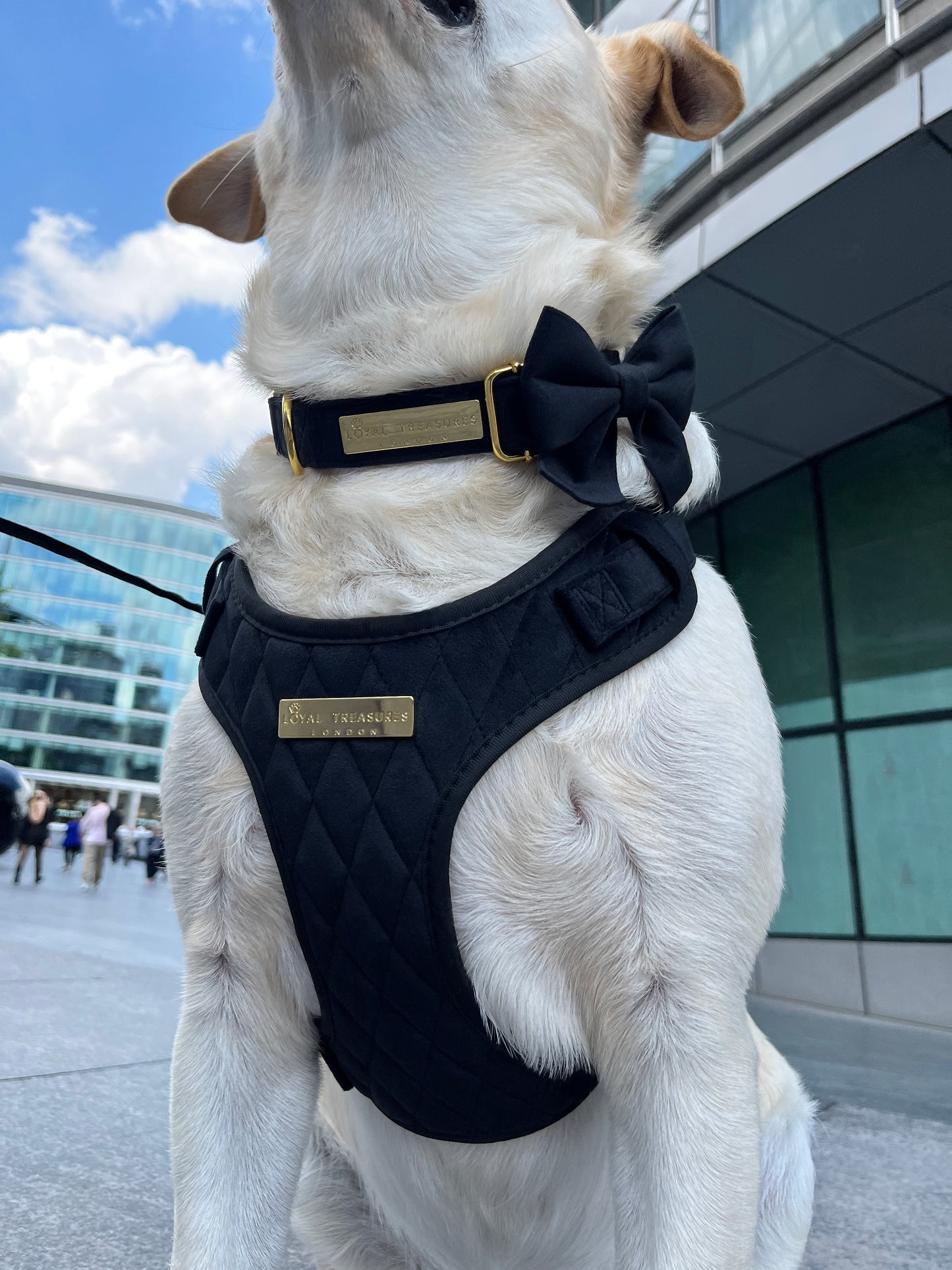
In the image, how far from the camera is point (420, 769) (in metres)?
0.95

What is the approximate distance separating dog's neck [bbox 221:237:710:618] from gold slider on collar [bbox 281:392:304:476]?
0.01 meters

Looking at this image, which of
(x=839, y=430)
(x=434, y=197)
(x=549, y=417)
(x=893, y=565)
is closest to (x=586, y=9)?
(x=839, y=430)

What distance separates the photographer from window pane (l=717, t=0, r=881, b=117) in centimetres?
487

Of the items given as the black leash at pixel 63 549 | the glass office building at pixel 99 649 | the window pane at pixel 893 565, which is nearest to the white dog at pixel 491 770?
the black leash at pixel 63 549

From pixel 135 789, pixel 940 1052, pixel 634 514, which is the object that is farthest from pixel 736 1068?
pixel 135 789

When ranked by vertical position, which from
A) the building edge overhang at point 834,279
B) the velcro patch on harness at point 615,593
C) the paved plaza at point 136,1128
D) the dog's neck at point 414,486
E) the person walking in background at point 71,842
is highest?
the building edge overhang at point 834,279

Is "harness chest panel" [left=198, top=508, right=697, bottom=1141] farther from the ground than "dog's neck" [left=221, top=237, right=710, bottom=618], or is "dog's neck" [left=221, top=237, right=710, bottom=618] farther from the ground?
"dog's neck" [left=221, top=237, right=710, bottom=618]

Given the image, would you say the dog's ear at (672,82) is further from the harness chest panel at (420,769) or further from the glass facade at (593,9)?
the glass facade at (593,9)

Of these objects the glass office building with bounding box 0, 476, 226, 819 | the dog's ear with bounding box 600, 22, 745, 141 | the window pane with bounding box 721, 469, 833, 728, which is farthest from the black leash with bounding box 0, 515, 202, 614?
the glass office building with bounding box 0, 476, 226, 819

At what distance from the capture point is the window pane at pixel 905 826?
20.3ft

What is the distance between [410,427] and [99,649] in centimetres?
5886

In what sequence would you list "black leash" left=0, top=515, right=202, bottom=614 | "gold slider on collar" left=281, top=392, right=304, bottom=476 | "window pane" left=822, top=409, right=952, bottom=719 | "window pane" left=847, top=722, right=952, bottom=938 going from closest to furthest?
"gold slider on collar" left=281, top=392, right=304, bottom=476
"black leash" left=0, top=515, right=202, bottom=614
"window pane" left=847, top=722, right=952, bottom=938
"window pane" left=822, top=409, right=952, bottom=719

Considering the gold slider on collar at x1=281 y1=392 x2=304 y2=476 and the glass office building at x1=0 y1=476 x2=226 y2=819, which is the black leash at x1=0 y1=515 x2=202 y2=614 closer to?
the gold slider on collar at x1=281 y1=392 x2=304 y2=476

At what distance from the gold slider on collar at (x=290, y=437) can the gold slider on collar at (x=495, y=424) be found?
0.84 feet
